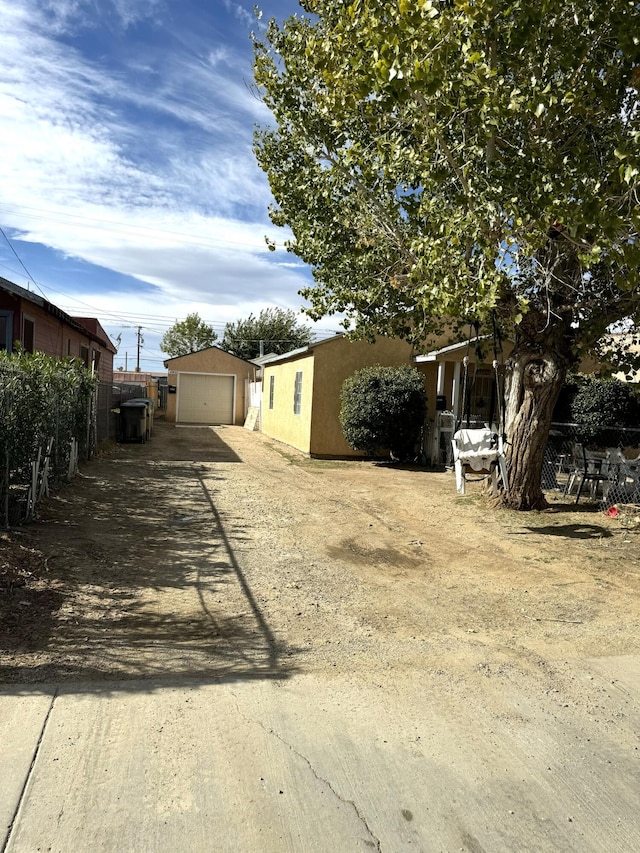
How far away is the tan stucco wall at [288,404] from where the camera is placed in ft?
57.3

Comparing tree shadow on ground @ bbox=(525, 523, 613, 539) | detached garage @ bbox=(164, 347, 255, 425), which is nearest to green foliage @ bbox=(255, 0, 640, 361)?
tree shadow on ground @ bbox=(525, 523, 613, 539)

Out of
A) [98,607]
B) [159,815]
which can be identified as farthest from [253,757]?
[98,607]

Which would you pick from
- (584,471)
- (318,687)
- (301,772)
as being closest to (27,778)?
(301,772)

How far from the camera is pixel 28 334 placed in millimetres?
13766

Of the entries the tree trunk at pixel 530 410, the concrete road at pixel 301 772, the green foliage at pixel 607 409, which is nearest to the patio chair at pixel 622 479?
the tree trunk at pixel 530 410

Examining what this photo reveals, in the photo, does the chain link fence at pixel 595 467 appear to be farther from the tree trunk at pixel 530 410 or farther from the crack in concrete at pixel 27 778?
the crack in concrete at pixel 27 778

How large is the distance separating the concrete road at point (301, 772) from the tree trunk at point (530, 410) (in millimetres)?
6299

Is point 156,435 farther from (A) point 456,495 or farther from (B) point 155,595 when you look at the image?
(B) point 155,595

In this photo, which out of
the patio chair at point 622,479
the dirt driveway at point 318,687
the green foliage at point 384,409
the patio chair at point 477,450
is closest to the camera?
the dirt driveway at point 318,687

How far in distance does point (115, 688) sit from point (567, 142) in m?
7.57

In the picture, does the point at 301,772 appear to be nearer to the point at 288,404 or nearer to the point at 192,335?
the point at 288,404

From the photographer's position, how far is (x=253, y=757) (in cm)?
305

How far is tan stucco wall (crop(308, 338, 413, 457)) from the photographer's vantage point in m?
16.9

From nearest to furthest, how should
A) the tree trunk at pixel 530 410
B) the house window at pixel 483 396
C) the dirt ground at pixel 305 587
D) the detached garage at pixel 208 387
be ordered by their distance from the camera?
the dirt ground at pixel 305 587
the tree trunk at pixel 530 410
the house window at pixel 483 396
the detached garage at pixel 208 387
